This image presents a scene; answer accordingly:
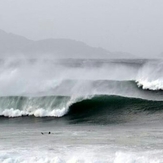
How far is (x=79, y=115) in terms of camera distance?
19.3 metres

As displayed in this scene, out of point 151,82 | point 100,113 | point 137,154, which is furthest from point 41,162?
point 151,82

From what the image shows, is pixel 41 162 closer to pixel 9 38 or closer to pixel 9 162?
pixel 9 162

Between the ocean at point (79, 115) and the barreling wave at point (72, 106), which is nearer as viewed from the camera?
the ocean at point (79, 115)

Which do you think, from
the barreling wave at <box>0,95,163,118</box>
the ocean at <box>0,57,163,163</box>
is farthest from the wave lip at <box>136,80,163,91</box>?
the barreling wave at <box>0,95,163,118</box>

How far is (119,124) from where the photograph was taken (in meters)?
16.3

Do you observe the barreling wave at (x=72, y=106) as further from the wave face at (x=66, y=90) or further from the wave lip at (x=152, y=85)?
the wave lip at (x=152, y=85)

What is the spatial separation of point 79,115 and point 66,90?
444cm

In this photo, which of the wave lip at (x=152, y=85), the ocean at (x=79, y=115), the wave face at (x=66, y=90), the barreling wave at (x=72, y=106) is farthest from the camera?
the wave lip at (x=152, y=85)

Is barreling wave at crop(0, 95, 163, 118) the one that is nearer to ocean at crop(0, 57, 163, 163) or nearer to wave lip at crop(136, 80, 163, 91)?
ocean at crop(0, 57, 163, 163)

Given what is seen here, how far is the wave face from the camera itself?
20.6m

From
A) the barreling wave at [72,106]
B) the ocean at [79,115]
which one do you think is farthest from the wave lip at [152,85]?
the barreling wave at [72,106]

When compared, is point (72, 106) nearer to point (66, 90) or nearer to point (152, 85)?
point (66, 90)

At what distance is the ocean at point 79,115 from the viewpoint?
37.5 feet

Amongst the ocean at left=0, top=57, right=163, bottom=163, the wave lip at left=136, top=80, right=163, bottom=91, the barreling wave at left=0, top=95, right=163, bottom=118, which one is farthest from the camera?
the wave lip at left=136, top=80, right=163, bottom=91
